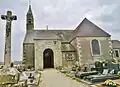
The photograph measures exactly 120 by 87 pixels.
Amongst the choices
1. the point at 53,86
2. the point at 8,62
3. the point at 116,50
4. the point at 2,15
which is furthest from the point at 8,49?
the point at 116,50

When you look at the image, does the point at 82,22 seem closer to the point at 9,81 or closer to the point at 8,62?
the point at 8,62

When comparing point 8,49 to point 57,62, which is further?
point 57,62

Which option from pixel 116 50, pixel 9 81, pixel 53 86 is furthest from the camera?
pixel 116 50

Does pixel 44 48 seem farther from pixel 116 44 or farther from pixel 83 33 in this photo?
pixel 116 44

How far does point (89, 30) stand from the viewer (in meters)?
31.0

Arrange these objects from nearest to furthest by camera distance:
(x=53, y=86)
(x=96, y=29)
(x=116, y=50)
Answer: (x=53, y=86) → (x=96, y=29) → (x=116, y=50)

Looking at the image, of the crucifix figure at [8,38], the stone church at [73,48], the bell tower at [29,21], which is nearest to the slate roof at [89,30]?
the stone church at [73,48]

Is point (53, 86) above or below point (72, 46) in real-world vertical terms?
below

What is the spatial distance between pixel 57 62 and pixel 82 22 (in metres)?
10.9

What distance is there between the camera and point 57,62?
2791 centimetres

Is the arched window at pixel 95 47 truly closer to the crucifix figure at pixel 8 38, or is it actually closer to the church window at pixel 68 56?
the church window at pixel 68 56

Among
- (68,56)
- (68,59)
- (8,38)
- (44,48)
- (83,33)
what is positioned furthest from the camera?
(83,33)

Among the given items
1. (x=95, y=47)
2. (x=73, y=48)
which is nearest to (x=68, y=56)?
(x=73, y=48)

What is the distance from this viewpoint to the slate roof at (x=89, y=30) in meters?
29.9
